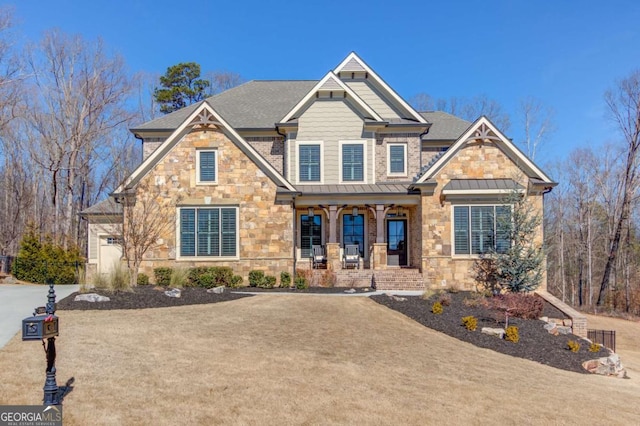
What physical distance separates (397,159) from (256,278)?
28.8 feet

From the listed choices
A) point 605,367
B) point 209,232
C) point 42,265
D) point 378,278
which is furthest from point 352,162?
point 42,265

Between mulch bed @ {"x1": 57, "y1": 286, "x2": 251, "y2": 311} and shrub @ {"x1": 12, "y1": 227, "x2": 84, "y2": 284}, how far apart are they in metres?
8.75

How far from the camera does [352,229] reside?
21.8 meters

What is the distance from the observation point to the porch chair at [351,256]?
20234 millimetres

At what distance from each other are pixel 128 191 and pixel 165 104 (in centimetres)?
2556

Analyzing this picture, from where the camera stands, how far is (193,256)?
1842 centimetres

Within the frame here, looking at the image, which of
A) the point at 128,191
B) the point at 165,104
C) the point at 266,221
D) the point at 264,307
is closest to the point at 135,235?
the point at 128,191

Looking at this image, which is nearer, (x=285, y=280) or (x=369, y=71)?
(x=285, y=280)

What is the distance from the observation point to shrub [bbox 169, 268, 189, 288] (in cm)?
1658

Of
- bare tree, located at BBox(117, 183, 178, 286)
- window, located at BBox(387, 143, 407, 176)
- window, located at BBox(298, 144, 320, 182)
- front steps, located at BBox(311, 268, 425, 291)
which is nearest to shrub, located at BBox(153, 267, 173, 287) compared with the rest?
bare tree, located at BBox(117, 183, 178, 286)

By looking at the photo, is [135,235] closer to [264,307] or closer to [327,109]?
[264,307]

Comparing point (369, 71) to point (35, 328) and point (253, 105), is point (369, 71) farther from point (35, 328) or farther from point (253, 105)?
point (35, 328)

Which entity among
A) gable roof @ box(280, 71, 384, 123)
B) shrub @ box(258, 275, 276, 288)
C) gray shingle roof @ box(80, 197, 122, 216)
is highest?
gable roof @ box(280, 71, 384, 123)

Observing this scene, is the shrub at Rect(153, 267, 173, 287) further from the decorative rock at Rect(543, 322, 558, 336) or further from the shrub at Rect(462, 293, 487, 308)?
the decorative rock at Rect(543, 322, 558, 336)
